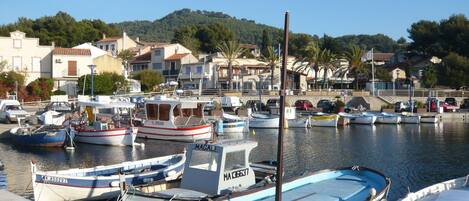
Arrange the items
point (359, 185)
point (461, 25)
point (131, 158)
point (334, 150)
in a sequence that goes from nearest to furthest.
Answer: point (359, 185)
point (131, 158)
point (334, 150)
point (461, 25)

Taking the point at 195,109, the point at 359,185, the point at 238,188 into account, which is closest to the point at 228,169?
the point at 238,188

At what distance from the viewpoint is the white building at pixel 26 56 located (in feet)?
246

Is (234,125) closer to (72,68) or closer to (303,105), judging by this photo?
(303,105)

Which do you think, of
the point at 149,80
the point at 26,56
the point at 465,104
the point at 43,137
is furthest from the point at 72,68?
the point at 465,104

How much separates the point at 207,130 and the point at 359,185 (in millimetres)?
23041

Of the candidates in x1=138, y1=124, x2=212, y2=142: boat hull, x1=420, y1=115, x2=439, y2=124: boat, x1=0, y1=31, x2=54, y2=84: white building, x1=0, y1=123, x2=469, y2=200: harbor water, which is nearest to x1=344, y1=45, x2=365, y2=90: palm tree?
x1=420, y1=115, x2=439, y2=124: boat

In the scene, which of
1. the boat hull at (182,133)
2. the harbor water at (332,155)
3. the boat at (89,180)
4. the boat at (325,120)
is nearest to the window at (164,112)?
the boat hull at (182,133)

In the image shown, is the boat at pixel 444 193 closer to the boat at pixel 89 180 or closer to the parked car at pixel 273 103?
the boat at pixel 89 180

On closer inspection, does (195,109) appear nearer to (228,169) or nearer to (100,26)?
(228,169)

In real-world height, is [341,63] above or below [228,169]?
above

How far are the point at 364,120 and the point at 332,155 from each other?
2499 cm

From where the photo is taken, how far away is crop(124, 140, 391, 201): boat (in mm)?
15465

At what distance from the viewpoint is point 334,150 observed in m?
36.8

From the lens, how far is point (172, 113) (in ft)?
131
